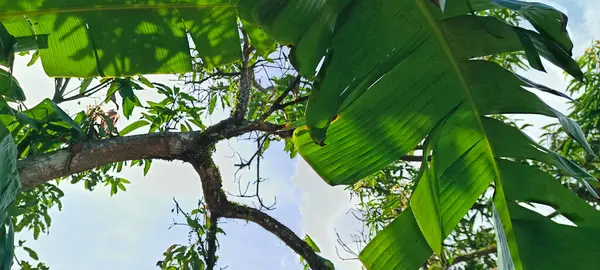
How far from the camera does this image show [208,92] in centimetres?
209

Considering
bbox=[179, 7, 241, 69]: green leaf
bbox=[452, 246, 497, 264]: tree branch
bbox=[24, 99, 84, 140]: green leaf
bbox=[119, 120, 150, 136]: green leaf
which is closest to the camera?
bbox=[179, 7, 241, 69]: green leaf

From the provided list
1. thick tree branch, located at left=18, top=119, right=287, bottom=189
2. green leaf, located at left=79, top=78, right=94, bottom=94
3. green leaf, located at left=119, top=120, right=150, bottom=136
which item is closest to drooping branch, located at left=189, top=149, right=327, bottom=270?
thick tree branch, located at left=18, top=119, right=287, bottom=189

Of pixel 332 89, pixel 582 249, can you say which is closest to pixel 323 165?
pixel 332 89

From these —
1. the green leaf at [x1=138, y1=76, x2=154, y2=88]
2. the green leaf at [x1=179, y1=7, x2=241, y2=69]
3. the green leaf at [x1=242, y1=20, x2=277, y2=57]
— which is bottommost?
the green leaf at [x1=179, y1=7, x2=241, y2=69]

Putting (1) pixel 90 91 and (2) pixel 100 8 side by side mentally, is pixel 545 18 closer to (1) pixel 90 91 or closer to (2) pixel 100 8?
(2) pixel 100 8

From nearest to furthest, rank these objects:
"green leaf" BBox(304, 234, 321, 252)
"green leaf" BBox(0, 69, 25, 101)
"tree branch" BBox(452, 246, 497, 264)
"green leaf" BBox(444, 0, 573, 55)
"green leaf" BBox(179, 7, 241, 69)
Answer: "green leaf" BBox(444, 0, 573, 55), "green leaf" BBox(0, 69, 25, 101), "green leaf" BBox(179, 7, 241, 69), "green leaf" BBox(304, 234, 321, 252), "tree branch" BBox(452, 246, 497, 264)

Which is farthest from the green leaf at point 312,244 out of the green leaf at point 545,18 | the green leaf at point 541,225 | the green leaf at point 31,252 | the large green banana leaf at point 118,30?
the green leaf at point 545,18

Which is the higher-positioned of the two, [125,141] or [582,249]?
[125,141]

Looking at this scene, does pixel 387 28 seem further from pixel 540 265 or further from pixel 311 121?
pixel 540 265

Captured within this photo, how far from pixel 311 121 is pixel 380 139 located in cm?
21

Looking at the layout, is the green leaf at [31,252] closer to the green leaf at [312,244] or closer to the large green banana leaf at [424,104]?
the green leaf at [312,244]

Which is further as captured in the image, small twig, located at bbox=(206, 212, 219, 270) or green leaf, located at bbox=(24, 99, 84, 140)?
small twig, located at bbox=(206, 212, 219, 270)

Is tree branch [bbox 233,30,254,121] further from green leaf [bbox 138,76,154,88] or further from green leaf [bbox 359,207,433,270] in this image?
green leaf [bbox 359,207,433,270]

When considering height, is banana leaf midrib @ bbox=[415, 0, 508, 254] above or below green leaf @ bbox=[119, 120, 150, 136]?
below
